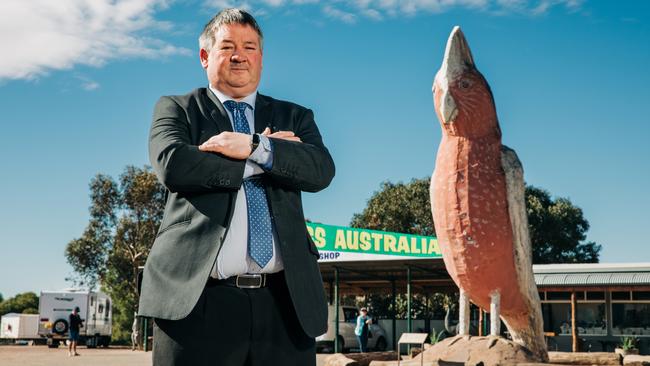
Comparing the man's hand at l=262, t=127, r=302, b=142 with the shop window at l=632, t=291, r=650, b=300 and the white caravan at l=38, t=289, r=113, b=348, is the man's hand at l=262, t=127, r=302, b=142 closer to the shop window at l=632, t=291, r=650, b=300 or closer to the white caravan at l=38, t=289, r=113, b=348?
the shop window at l=632, t=291, r=650, b=300

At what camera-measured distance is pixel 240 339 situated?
2.06 meters

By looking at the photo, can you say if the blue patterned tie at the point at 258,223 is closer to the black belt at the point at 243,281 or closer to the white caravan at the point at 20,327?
the black belt at the point at 243,281

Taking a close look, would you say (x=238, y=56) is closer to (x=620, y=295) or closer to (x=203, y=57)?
(x=203, y=57)

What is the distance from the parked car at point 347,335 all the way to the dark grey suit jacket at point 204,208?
17224 millimetres

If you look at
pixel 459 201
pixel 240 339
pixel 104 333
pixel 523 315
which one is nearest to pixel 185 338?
Answer: pixel 240 339

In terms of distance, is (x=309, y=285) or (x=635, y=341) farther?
(x=635, y=341)

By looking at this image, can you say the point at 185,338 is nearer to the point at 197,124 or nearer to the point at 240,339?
the point at 240,339

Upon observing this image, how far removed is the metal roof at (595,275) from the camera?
17500mm

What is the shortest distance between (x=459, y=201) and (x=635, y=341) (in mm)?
12888

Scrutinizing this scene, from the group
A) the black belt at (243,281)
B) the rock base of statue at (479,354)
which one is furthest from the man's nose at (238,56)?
the rock base of statue at (479,354)

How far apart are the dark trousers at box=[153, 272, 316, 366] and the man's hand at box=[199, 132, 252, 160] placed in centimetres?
39

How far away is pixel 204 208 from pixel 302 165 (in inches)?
12.8

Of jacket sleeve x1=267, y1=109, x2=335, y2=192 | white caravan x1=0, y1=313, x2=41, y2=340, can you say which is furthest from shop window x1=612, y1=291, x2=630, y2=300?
white caravan x1=0, y1=313, x2=41, y2=340

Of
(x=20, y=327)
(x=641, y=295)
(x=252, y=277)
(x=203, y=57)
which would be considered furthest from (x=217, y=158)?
(x=20, y=327)
